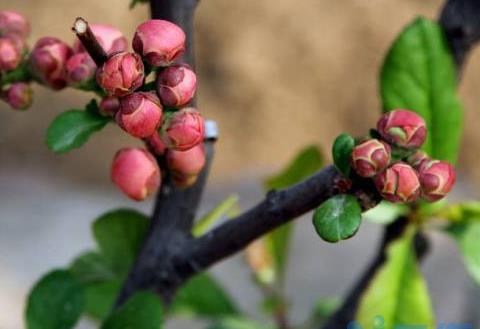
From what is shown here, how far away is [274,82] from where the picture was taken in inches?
124

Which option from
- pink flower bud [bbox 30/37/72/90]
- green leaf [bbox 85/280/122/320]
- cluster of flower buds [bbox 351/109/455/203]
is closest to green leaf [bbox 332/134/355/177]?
cluster of flower buds [bbox 351/109/455/203]

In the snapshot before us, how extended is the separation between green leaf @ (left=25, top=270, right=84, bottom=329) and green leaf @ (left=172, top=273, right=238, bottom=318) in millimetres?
372

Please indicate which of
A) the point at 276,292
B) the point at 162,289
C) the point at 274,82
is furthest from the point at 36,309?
the point at 274,82

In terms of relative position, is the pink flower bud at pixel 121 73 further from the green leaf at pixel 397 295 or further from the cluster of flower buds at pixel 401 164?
the green leaf at pixel 397 295

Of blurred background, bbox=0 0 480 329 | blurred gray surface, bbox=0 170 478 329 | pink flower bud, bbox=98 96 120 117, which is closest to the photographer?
pink flower bud, bbox=98 96 120 117

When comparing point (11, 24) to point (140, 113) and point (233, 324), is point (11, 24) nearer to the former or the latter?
point (140, 113)

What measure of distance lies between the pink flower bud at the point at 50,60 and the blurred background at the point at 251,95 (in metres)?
2.01

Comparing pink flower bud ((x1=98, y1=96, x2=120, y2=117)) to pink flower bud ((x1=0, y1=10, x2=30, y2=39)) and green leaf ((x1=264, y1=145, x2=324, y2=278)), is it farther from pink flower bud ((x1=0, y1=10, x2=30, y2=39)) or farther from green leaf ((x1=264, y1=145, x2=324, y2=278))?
green leaf ((x1=264, y1=145, x2=324, y2=278))

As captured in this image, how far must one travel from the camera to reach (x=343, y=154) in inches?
24.4

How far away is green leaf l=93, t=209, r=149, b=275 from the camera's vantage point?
0.89m

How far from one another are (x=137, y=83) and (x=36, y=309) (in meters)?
0.33

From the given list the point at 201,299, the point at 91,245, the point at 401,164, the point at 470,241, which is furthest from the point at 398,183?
the point at 91,245

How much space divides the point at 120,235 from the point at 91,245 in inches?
61.1

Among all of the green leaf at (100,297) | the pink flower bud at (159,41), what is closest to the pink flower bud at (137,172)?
the pink flower bud at (159,41)
